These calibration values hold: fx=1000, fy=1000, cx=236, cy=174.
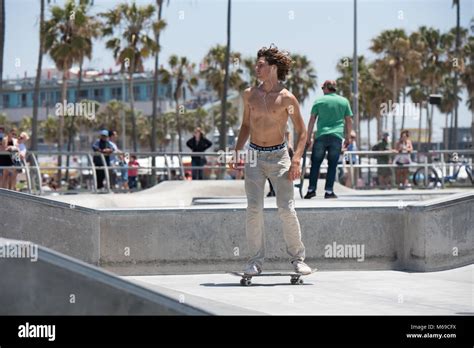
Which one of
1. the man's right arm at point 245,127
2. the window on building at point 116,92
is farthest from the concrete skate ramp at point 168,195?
the window on building at point 116,92

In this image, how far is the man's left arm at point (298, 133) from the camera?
8.67 m

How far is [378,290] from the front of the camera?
858 cm

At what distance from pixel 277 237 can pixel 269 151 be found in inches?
69.6

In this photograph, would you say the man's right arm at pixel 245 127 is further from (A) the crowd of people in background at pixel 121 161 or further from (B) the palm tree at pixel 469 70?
(B) the palm tree at pixel 469 70

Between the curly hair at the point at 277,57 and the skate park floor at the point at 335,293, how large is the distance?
76.5 inches

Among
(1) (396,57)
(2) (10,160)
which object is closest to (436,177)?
(2) (10,160)

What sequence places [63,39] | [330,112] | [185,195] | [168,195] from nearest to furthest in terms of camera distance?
[330,112] → [168,195] → [185,195] → [63,39]

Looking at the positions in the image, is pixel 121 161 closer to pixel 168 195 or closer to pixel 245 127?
pixel 168 195

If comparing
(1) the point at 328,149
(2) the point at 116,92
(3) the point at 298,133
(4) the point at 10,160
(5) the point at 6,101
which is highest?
(2) the point at 116,92

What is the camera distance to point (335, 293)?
8.31m

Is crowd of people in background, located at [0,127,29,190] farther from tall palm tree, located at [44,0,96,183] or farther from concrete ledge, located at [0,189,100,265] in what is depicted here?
tall palm tree, located at [44,0,96,183]

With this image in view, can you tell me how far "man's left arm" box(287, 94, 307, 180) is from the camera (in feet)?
28.5
